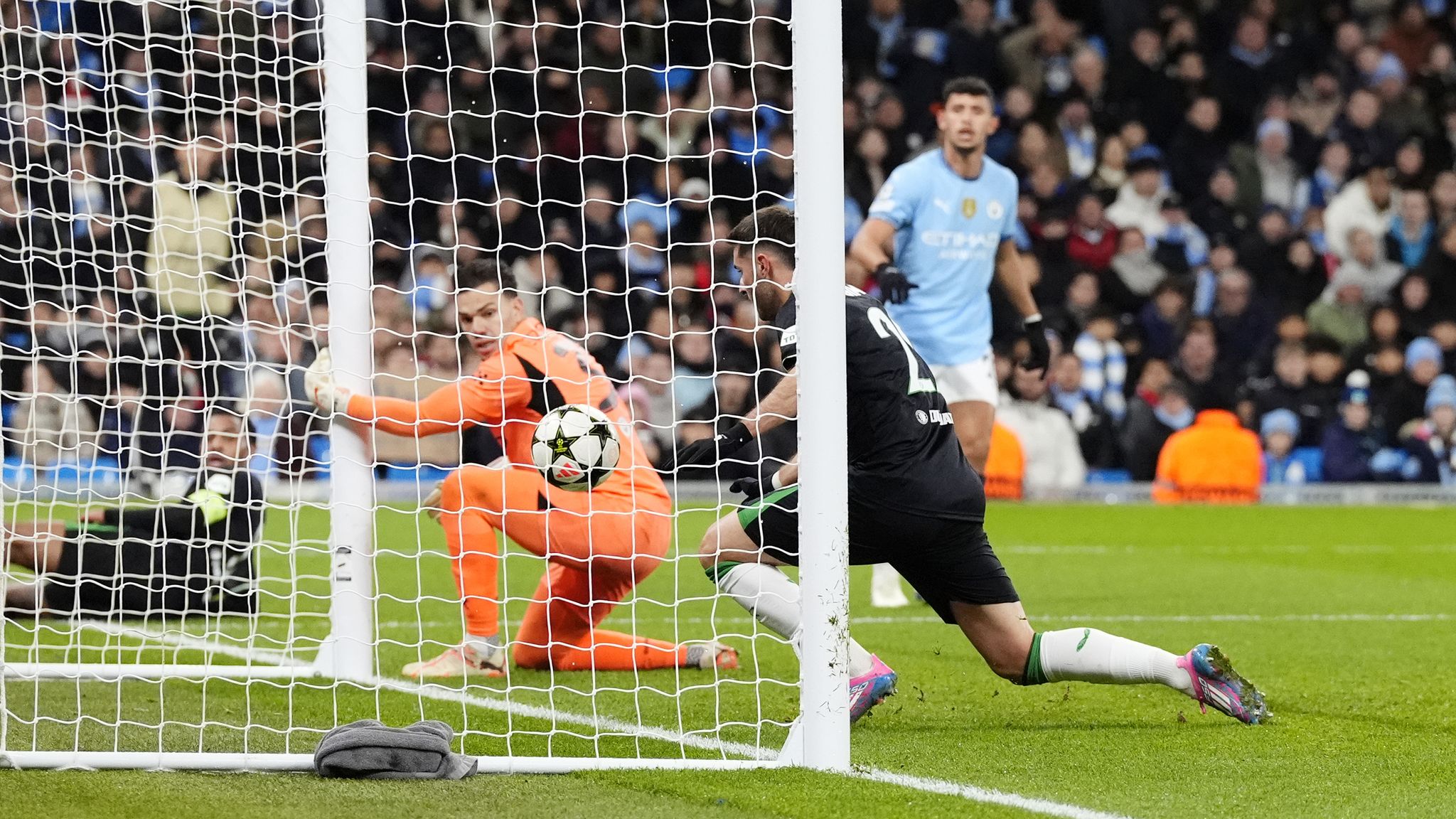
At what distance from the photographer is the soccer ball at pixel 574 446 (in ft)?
19.7

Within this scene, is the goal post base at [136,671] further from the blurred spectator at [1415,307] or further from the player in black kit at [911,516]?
the blurred spectator at [1415,307]

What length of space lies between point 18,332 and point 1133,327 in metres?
9.37

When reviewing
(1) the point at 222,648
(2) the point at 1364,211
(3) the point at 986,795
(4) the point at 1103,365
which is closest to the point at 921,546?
(3) the point at 986,795

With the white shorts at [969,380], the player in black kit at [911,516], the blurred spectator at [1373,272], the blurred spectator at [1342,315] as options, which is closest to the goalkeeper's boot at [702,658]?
the player in black kit at [911,516]

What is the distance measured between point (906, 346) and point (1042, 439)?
10.4 metres

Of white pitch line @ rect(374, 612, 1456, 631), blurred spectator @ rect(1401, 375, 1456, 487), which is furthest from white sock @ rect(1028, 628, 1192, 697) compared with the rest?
blurred spectator @ rect(1401, 375, 1456, 487)

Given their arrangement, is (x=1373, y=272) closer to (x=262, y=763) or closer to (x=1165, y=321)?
(x=1165, y=321)

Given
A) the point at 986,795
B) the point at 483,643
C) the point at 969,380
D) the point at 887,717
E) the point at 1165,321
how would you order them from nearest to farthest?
the point at 986,795 → the point at 887,717 → the point at 483,643 → the point at 969,380 → the point at 1165,321

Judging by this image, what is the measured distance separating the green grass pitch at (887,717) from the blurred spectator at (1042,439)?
18.5 feet

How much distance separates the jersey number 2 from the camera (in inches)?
206

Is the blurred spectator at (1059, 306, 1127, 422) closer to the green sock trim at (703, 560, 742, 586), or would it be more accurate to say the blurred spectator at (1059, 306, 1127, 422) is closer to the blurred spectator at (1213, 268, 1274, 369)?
the blurred spectator at (1213, 268, 1274, 369)

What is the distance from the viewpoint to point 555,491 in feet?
21.3

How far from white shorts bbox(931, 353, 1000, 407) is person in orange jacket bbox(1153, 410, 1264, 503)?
7.29m

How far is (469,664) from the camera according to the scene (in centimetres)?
644
